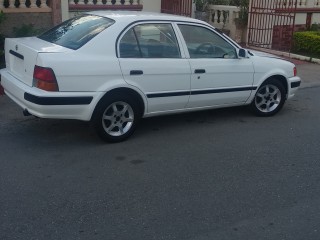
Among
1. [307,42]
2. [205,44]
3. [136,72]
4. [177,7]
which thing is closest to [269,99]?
[205,44]

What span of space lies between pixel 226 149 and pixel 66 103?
6.53 ft

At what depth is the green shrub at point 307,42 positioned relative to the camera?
12597 millimetres

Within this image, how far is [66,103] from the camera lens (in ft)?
16.6

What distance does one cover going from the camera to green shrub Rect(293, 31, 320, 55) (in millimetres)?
12597

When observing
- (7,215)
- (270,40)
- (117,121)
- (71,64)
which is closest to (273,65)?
(117,121)

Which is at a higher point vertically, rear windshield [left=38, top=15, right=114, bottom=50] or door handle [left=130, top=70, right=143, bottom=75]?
rear windshield [left=38, top=15, right=114, bottom=50]

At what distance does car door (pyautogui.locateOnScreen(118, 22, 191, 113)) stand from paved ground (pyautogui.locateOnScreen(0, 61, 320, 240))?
1.73 feet

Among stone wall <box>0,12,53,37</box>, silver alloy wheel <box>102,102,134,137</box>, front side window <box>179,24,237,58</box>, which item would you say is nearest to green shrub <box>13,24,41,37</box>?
stone wall <box>0,12,53,37</box>

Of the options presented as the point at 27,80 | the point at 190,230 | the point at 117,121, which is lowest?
the point at 190,230

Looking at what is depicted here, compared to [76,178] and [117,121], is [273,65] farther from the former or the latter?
[76,178]

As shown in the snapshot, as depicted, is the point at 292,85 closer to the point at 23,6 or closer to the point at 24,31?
the point at 24,31

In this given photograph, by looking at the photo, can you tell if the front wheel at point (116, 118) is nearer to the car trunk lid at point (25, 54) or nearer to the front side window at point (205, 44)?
the car trunk lid at point (25, 54)

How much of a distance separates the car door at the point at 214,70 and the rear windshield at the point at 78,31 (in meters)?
1.11

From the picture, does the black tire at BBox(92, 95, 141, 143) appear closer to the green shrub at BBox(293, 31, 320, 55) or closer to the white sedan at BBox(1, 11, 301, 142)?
the white sedan at BBox(1, 11, 301, 142)
